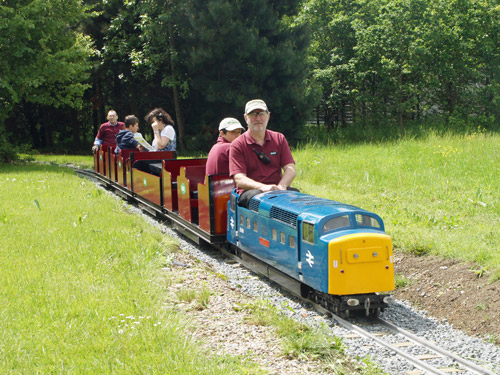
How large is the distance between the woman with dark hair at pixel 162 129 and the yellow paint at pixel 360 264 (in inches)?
297

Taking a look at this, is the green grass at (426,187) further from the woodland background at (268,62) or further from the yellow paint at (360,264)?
the woodland background at (268,62)

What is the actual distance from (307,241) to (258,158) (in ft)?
6.40

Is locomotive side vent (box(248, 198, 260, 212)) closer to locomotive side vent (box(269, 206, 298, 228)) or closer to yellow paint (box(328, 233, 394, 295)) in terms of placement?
locomotive side vent (box(269, 206, 298, 228))

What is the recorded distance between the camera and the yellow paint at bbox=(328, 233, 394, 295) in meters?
5.55

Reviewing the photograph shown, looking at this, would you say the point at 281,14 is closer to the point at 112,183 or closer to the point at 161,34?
the point at 161,34

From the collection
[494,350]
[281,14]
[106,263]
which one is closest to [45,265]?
[106,263]

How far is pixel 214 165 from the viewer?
8477 millimetres

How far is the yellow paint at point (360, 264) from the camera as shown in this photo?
18.2 ft

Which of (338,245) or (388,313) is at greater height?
(338,245)

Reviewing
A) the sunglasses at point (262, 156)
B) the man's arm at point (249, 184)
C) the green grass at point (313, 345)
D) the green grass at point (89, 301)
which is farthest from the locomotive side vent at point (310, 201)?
the green grass at point (89, 301)

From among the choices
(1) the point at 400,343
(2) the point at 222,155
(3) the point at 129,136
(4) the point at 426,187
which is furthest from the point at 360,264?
(3) the point at 129,136

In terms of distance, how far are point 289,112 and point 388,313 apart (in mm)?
18183

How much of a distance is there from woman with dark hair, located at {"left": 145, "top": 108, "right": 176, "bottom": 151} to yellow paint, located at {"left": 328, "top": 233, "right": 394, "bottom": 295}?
7.54 metres

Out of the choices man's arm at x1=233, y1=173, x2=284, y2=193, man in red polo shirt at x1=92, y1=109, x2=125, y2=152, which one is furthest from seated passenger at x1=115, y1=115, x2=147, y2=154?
man's arm at x1=233, y1=173, x2=284, y2=193
